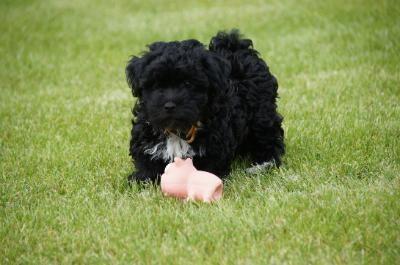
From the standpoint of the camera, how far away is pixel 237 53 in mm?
5480

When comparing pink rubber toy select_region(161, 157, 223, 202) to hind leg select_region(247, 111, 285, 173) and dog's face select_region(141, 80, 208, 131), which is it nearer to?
dog's face select_region(141, 80, 208, 131)

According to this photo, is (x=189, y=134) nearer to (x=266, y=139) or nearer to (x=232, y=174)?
(x=232, y=174)

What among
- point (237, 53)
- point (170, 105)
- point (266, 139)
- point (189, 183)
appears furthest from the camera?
point (237, 53)

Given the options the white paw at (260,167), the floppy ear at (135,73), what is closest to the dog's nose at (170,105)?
the floppy ear at (135,73)

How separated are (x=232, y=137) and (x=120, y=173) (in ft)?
3.85

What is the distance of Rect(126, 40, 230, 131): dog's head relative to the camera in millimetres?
4102

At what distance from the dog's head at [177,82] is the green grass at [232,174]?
692 millimetres

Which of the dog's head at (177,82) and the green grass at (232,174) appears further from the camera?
the dog's head at (177,82)

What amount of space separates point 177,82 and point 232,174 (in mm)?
1259

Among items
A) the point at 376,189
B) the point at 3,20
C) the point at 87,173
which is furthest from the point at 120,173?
the point at 3,20

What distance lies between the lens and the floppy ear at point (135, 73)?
14.1ft

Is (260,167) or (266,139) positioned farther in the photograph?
(266,139)

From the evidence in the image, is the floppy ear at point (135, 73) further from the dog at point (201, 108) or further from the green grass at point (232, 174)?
the green grass at point (232, 174)

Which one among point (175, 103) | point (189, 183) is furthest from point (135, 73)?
point (189, 183)
